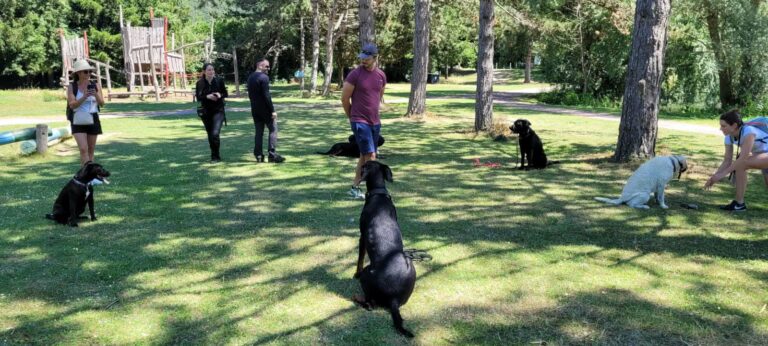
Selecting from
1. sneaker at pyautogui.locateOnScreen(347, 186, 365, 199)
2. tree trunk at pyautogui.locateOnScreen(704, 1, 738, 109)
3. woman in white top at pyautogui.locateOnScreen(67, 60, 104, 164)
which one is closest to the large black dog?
woman in white top at pyautogui.locateOnScreen(67, 60, 104, 164)

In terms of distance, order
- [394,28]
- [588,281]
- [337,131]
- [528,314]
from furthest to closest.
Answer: [394,28]
[337,131]
[588,281]
[528,314]

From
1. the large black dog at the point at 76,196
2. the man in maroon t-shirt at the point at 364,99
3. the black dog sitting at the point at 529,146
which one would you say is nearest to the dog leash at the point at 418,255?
the man in maroon t-shirt at the point at 364,99

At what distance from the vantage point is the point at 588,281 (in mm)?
4445

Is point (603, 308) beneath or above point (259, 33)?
beneath

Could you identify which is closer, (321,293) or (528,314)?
(528,314)

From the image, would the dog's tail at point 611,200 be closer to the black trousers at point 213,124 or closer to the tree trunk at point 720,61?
the black trousers at point 213,124

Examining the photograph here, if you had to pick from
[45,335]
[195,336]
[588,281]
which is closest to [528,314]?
[588,281]

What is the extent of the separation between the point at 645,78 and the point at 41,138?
10.7 m

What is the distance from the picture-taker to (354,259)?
496 centimetres

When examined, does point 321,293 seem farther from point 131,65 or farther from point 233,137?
point 131,65

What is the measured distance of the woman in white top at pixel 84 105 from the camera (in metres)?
7.42

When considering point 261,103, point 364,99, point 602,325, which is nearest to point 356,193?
point 364,99

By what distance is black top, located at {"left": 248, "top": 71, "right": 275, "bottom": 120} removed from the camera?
9.24m

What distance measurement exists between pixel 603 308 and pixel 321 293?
2.01 metres
